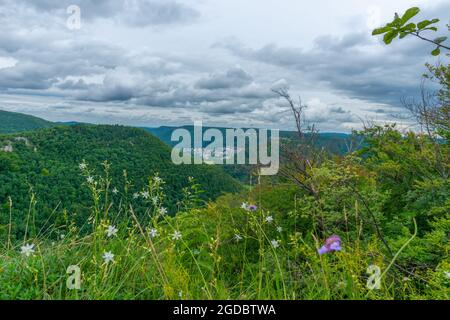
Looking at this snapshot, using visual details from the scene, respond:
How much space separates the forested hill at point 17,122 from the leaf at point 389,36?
164237 millimetres

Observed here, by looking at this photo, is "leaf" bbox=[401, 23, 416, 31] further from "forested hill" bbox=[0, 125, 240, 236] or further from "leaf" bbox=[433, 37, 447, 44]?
"forested hill" bbox=[0, 125, 240, 236]

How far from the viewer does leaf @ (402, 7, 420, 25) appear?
1.87 metres

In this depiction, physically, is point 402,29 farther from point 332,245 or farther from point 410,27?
point 332,245

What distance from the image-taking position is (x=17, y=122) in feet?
527

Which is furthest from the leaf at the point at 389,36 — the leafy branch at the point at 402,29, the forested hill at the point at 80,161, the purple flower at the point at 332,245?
the forested hill at the point at 80,161

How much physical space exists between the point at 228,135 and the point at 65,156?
71.6 m

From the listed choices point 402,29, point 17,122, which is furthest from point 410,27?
point 17,122

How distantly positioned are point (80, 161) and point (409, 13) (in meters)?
64.0

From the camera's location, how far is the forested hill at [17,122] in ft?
498

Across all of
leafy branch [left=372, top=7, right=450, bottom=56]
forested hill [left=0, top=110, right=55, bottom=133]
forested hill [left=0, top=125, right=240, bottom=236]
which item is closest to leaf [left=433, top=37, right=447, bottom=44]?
leafy branch [left=372, top=7, right=450, bottom=56]

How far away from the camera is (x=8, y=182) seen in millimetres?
52094

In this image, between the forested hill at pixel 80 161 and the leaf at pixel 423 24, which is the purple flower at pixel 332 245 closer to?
the leaf at pixel 423 24
